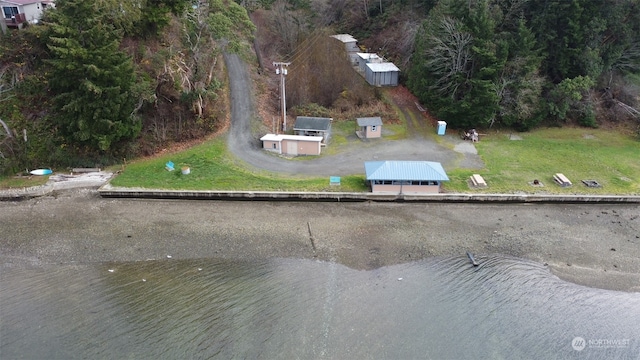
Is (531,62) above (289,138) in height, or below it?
above

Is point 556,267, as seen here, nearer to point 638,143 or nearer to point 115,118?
point 638,143

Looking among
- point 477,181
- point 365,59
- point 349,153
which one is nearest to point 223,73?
point 365,59

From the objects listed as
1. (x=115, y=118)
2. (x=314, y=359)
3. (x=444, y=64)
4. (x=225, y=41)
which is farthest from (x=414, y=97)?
(x=314, y=359)

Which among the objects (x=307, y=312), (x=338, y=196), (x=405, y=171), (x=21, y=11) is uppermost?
(x=21, y=11)

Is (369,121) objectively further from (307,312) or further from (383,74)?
(307,312)

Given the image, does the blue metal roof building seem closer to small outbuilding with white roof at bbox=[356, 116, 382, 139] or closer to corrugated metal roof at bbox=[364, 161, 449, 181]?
corrugated metal roof at bbox=[364, 161, 449, 181]

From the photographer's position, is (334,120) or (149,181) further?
(334,120)

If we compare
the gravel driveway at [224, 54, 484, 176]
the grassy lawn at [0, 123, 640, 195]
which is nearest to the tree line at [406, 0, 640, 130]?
the grassy lawn at [0, 123, 640, 195]
